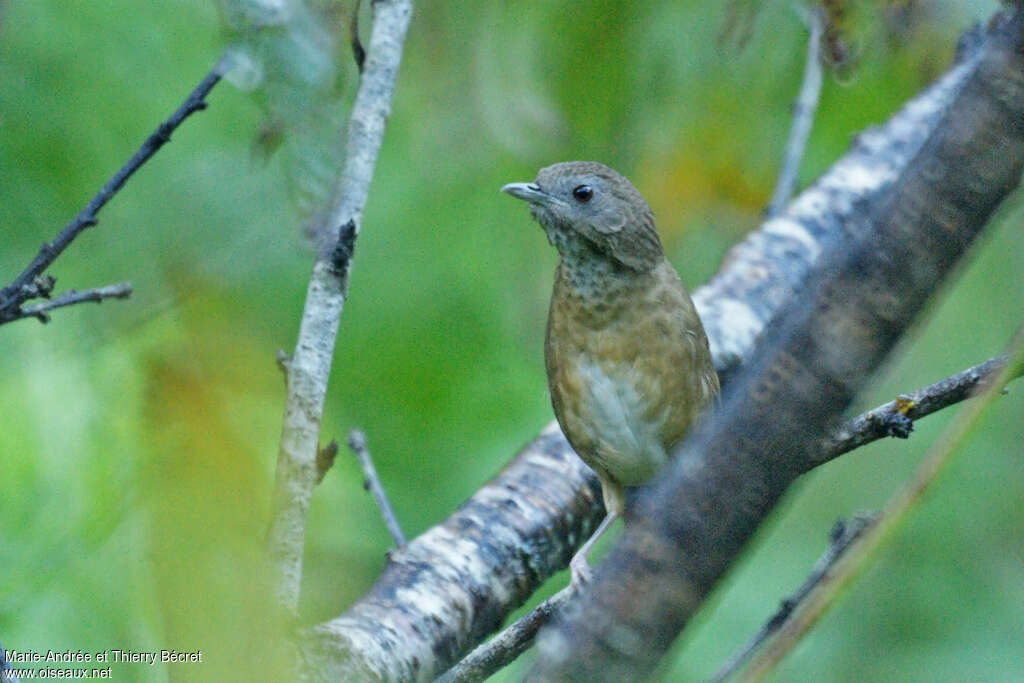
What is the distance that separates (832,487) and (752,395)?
4754 millimetres

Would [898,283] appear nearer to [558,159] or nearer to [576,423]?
[576,423]

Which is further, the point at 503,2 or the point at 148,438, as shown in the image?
the point at 503,2

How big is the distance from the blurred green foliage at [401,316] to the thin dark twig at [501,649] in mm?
333

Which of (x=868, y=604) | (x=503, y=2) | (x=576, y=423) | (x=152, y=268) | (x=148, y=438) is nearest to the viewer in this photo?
(x=148, y=438)

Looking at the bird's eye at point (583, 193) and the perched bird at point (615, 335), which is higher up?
the bird's eye at point (583, 193)

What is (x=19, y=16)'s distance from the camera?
4.16 m

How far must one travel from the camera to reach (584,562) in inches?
139

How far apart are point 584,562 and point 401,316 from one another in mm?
2403

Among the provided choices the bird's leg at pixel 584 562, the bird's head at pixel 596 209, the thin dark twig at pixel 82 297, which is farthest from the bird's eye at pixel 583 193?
the thin dark twig at pixel 82 297

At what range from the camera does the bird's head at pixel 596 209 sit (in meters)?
3.60

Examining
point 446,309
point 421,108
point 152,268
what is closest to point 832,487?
point 446,309

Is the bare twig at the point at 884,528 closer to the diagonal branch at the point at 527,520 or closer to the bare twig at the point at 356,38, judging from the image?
the diagonal branch at the point at 527,520

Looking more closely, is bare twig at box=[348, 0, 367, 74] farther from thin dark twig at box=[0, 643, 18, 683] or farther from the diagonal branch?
thin dark twig at box=[0, 643, 18, 683]

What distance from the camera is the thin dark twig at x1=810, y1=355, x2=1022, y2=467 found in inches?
87.7
